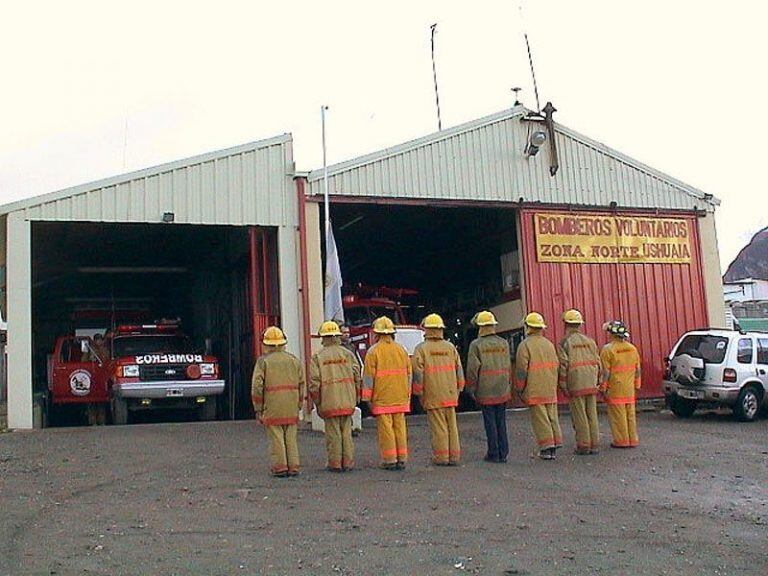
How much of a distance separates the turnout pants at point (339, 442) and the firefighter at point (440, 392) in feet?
3.26

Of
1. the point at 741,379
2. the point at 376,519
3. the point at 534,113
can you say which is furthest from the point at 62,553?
the point at 534,113

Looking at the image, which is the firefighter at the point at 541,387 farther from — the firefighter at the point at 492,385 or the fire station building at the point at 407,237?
the fire station building at the point at 407,237

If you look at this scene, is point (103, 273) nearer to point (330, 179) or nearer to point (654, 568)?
point (330, 179)

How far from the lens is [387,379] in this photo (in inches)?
426

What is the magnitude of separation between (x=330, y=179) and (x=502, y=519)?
10385 millimetres

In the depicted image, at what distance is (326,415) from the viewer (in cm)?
1062

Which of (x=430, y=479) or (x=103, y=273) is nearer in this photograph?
(x=430, y=479)

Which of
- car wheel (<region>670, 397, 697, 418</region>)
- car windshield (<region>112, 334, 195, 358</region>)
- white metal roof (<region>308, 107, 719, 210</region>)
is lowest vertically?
car wheel (<region>670, 397, 697, 418</region>)

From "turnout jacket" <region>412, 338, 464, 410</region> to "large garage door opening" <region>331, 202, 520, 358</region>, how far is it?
7.66m

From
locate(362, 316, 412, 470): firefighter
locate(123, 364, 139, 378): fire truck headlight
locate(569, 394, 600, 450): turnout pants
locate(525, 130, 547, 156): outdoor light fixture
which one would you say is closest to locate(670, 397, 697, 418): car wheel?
locate(525, 130, 547, 156): outdoor light fixture

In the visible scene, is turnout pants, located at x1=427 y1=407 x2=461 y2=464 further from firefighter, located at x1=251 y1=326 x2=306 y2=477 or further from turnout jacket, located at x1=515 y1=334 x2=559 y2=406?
firefighter, located at x1=251 y1=326 x2=306 y2=477

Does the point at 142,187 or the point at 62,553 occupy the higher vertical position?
the point at 142,187

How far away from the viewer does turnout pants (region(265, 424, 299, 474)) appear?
1026cm

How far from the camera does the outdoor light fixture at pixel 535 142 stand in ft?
61.9
